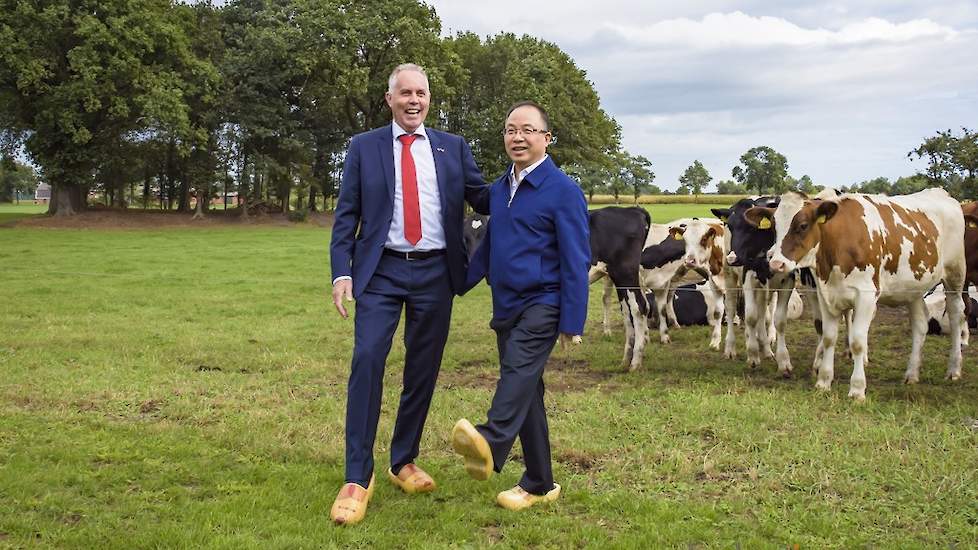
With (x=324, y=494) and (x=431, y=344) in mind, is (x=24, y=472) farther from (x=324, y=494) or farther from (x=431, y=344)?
(x=431, y=344)

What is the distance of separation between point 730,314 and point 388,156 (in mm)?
6890

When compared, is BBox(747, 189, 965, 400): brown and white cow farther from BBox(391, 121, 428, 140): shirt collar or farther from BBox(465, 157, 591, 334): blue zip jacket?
BBox(391, 121, 428, 140): shirt collar

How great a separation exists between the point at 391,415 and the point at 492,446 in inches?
129

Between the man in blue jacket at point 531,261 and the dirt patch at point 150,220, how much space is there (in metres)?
38.4

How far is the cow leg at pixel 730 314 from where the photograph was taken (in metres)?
10.7

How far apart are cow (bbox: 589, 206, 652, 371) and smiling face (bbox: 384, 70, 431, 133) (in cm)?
538

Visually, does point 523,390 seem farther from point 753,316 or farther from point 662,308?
point 662,308

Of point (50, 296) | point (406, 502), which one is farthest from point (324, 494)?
point (50, 296)

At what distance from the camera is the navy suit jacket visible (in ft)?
16.5

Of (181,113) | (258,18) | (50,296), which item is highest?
(258,18)

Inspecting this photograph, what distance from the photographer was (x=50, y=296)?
16.0m

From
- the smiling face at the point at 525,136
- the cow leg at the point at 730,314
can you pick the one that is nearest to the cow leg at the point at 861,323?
the cow leg at the point at 730,314

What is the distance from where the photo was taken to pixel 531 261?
4727mm

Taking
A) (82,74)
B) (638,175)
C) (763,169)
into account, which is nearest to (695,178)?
(638,175)
